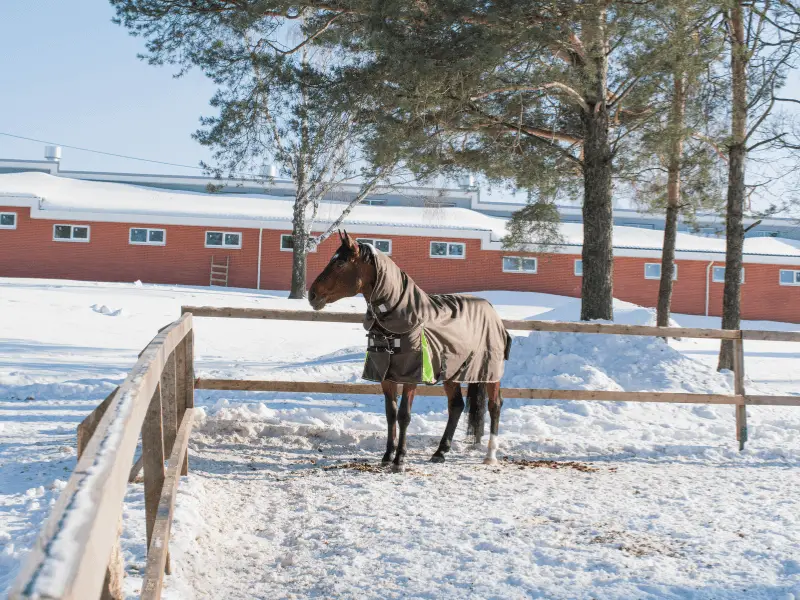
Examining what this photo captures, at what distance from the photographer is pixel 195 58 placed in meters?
12.3

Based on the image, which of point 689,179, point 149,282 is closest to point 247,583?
point 689,179

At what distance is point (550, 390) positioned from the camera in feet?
23.7

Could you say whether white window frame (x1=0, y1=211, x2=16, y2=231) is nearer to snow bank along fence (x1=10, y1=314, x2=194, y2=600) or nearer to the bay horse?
the bay horse

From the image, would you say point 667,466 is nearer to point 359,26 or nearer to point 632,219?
point 359,26

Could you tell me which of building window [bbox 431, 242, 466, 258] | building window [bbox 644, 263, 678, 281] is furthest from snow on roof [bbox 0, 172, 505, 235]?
building window [bbox 644, 263, 678, 281]

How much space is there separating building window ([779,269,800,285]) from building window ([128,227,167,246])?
25320 millimetres

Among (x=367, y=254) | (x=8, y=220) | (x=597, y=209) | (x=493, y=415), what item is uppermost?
(x=8, y=220)

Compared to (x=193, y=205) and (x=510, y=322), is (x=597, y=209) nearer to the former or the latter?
(x=510, y=322)

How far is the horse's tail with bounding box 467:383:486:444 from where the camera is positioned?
276 inches

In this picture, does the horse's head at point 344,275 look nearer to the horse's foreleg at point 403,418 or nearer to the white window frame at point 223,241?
the horse's foreleg at point 403,418

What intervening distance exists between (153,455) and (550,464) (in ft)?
15.2

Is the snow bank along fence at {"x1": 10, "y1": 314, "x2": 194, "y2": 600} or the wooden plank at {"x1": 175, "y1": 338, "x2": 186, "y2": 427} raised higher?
the snow bank along fence at {"x1": 10, "y1": 314, "x2": 194, "y2": 600}

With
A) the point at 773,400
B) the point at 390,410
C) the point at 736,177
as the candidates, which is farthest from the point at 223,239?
the point at 773,400

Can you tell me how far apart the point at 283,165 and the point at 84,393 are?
9.14 metres
